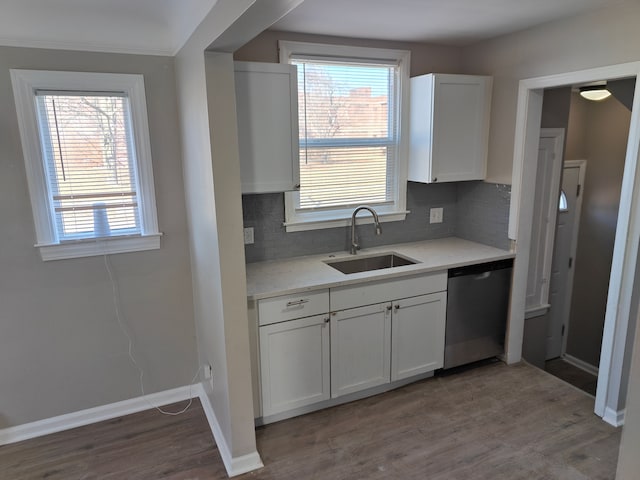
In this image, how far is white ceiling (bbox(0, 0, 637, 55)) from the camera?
222 centimetres

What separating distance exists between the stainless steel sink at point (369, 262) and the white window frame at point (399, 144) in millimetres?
282

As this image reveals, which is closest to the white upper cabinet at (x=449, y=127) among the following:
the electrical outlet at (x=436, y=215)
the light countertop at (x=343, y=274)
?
the electrical outlet at (x=436, y=215)

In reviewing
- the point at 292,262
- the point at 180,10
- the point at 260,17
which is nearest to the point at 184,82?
the point at 180,10

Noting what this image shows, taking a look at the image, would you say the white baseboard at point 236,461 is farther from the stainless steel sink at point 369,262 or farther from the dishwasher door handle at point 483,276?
the dishwasher door handle at point 483,276

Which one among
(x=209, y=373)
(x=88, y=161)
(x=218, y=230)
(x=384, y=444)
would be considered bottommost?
(x=384, y=444)

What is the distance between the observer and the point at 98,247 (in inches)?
103

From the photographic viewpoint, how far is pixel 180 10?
2184 millimetres

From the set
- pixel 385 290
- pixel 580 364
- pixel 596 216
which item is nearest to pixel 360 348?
pixel 385 290

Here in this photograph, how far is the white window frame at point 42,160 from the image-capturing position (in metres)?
2.33

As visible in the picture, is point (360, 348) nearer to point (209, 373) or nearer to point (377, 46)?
point (209, 373)

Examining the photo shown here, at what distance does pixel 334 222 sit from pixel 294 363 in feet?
3.56

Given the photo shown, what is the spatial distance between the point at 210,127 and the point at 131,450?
6.34 ft

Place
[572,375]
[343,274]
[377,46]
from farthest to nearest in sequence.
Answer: [572,375], [377,46], [343,274]

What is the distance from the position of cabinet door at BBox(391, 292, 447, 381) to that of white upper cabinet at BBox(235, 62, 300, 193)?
3.81 ft
